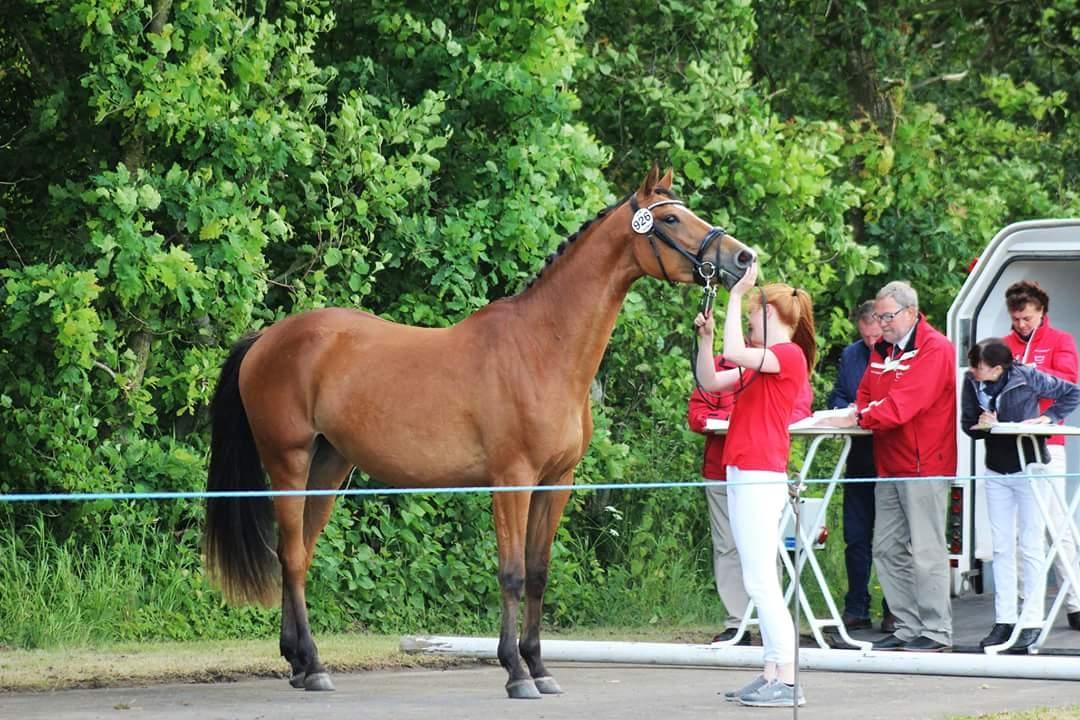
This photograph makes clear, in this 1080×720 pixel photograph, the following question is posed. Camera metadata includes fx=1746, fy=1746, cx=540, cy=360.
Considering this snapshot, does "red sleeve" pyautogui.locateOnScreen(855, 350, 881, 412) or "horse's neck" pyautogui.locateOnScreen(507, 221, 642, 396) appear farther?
"red sleeve" pyautogui.locateOnScreen(855, 350, 881, 412)

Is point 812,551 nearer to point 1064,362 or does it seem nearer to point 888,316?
point 888,316

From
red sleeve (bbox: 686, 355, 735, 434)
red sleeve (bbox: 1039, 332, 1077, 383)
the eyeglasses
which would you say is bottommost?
red sleeve (bbox: 686, 355, 735, 434)

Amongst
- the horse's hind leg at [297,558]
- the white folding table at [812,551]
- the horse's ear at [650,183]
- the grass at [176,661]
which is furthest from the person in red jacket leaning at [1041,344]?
the horse's hind leg at [297,558]

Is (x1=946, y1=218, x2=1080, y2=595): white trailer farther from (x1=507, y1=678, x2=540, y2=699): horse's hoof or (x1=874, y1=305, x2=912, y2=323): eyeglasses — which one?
(x1=507, y1=678, x2=540, y2=699): horse's hoof

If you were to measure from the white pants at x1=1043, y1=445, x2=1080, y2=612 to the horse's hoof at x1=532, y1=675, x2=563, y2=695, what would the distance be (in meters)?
2.83

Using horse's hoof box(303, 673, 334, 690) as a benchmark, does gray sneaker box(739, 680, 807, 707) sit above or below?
above

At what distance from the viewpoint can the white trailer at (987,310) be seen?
10.5 m

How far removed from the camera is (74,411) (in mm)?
10758

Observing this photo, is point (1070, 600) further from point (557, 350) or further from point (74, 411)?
point (74, 411)

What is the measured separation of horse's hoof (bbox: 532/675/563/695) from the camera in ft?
27.0

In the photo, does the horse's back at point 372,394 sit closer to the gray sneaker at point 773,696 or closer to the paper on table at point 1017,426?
the gray sneaker at point 773,696

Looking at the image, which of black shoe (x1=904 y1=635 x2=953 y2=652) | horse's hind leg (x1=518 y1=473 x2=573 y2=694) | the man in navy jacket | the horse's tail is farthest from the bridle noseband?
the man in navy jacket

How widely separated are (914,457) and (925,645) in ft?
3.39

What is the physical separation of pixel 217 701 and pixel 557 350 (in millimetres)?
2268
